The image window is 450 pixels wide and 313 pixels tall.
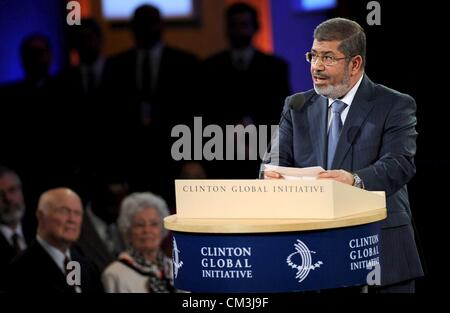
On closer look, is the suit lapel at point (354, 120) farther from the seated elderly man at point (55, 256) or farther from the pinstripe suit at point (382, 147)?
the seated elderly man at point (55, 256)

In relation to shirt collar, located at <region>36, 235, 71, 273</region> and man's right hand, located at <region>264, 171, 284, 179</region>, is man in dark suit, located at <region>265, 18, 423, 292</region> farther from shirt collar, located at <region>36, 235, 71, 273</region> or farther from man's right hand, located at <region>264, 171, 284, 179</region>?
shirt collar, located at <region>36, 235, 71, 273</region>

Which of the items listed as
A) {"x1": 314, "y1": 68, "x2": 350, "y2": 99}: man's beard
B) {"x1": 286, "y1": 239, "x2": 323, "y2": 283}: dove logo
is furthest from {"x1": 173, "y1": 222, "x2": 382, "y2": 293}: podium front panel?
{"x1": 314, "y1": 68, "x2": 350, "y2": 99}: man's beard

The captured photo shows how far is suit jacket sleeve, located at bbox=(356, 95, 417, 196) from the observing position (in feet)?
13.1

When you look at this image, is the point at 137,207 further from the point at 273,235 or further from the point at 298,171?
the point at 273,235

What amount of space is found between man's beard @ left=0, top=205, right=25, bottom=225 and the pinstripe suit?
3158mm

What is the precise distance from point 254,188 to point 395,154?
0.56 meters

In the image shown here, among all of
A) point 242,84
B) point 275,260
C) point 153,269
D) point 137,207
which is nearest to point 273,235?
point 275,260

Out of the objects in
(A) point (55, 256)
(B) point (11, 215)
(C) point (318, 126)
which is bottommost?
(A) point (55, 256)

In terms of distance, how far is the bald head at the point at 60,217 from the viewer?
6.42m

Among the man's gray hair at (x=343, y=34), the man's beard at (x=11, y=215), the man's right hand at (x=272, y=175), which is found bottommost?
the man's beard at (x=11, y=215)

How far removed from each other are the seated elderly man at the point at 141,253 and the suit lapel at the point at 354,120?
92.6 inches

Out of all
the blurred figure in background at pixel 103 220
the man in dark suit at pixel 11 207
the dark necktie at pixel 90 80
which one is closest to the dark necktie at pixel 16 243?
the man in dark suit at pixel 11 207

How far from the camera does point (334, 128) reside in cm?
418

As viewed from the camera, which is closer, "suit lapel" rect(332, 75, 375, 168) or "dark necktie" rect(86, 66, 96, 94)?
"suit lapel" rect(332, 75, 375, 168)
